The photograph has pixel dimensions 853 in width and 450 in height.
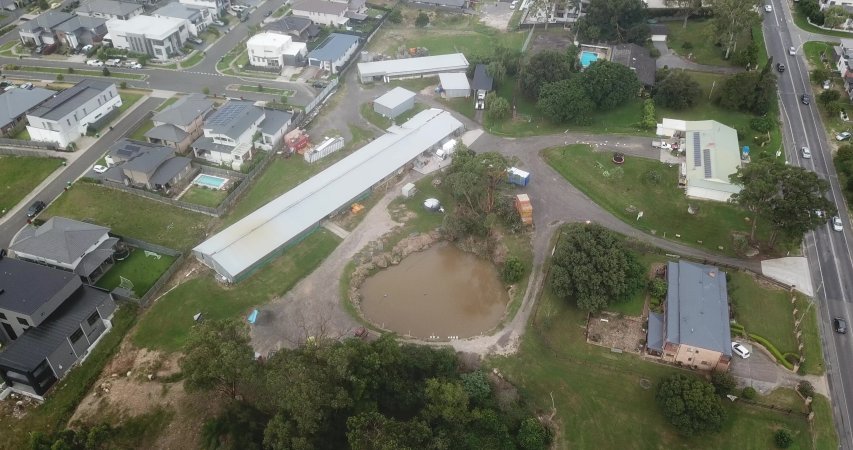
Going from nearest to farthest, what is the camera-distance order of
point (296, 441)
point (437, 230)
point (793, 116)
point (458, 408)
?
point (296, 441)
point (458, 408)
point (437, 230)
point (793, 116)

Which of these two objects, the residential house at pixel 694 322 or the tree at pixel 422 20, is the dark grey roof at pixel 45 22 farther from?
the residential house at pixel 694 322

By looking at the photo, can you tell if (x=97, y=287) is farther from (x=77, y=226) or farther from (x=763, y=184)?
(x=763, y=184)

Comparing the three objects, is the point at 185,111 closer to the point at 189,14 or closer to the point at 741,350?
the point at 189,14

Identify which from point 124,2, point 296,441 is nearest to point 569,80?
point 296,441

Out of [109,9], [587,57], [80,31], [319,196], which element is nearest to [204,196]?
[319,196]

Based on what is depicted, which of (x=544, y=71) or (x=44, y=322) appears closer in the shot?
(x=44, y=322)

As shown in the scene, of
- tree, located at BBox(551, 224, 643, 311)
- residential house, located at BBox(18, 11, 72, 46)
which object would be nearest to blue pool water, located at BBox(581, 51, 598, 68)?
tree, located at BBox(551, 224, 643, 311)

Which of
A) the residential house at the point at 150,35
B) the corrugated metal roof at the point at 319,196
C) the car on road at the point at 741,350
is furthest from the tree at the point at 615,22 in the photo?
the residential house at the point at 150,35
